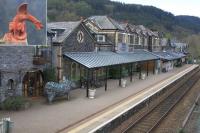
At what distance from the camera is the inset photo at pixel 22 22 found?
842 inches

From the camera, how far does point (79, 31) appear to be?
2991 centimetres

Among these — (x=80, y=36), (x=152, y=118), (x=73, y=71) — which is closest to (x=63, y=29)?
(x=80, y=36)

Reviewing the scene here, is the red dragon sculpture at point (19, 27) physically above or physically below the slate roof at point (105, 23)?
below

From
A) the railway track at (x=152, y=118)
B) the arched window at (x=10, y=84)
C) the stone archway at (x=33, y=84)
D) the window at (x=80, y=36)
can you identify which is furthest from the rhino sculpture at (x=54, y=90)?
the window at (x=80, y=36)

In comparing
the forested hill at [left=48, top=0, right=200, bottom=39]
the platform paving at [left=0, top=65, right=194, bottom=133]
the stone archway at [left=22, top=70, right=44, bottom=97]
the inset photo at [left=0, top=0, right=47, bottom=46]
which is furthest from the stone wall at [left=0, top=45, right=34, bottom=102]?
the forested hill at [left=48, top=0, right=200, bottom=39]

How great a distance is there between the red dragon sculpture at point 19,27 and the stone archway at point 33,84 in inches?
110

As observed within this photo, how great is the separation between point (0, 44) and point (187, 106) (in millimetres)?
14688

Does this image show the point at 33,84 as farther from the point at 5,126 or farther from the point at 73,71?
the point at 5,126

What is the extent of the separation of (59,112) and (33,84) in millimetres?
5021

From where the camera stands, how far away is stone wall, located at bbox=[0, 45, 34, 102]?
20578mm

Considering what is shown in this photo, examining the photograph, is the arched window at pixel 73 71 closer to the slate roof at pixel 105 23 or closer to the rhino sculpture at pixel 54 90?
the rhino sculpture at pixel 54 90

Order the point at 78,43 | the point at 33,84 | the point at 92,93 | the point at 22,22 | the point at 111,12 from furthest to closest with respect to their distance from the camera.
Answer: the point at 111,12, the point at 78,43, the point at 92,93, the point at 33,84, the point at 22,22

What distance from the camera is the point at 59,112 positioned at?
20.2 metres

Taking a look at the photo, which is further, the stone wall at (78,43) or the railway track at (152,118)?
the stone wall at (78,43)
